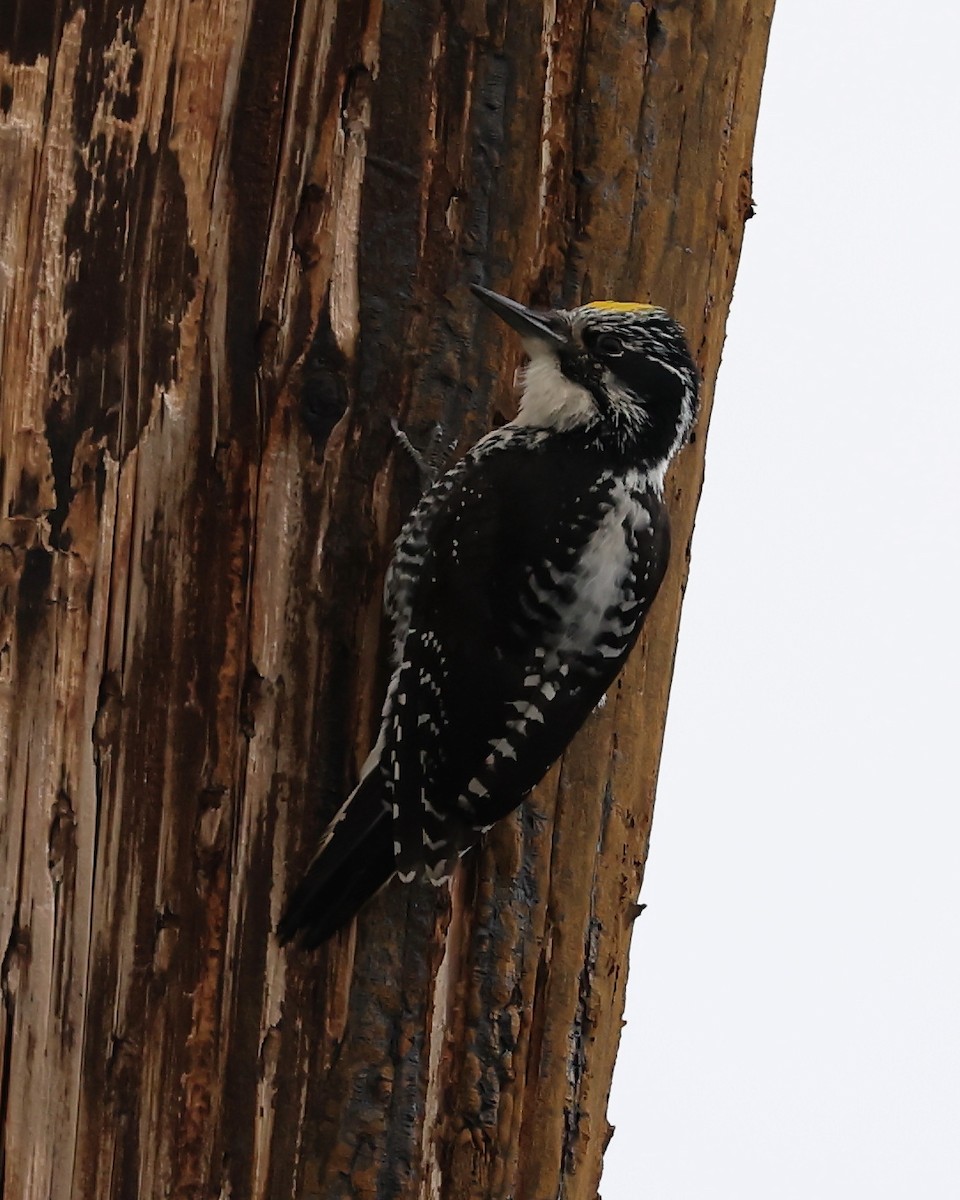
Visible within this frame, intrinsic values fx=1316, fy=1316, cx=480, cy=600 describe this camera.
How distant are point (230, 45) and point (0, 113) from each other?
308 mm

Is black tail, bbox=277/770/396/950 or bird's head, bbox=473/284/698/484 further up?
bird's head, bbox=473/284/698/484

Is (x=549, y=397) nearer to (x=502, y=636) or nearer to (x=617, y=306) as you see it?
(x=617, y=306)

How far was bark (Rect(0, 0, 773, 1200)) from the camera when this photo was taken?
171 cm

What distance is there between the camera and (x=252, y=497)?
1753 millimetres

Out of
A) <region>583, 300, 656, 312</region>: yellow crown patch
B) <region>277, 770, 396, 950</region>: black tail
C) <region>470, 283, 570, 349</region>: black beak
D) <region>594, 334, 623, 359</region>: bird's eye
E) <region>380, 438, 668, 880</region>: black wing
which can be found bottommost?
<region>277, 770, 396, 950</region>: black tail

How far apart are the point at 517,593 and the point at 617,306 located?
46 cm

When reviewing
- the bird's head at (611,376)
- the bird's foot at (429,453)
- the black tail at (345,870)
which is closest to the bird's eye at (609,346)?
the bird's head at (611,376)

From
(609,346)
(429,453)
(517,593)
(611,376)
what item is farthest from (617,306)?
(517,593)

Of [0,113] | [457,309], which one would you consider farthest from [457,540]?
[0,113]

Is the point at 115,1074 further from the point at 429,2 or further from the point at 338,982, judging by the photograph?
the point at 429,2

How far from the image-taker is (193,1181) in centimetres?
180

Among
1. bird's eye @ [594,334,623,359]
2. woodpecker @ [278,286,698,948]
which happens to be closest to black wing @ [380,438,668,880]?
woodpecker @ [278,286,698,948]

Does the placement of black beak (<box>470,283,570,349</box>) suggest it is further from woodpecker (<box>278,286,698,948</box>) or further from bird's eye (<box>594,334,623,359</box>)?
bird's eye (<box>594,334,623,359</box>)

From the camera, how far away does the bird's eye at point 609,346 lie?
2027 millimetres
